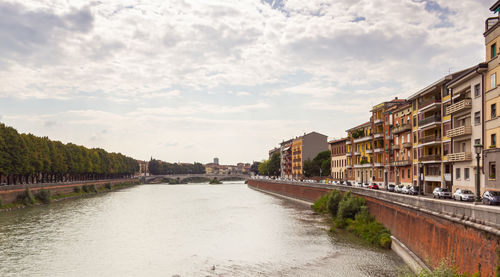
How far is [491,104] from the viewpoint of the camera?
3428 centimetres

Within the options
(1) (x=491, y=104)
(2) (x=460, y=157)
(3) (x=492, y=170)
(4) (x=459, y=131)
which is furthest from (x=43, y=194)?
(1) (x=491, y=104)

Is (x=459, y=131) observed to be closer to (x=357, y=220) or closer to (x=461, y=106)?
(x=461, y=106)

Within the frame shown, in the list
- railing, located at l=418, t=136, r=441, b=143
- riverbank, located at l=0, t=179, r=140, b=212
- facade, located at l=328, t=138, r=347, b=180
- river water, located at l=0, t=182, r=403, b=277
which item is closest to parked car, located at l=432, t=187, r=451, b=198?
river water, located at l=0, t=182, r=403, b=277

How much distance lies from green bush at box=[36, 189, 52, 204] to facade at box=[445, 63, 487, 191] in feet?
213

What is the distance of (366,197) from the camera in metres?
44.4

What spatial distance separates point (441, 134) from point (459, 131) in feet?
27.0

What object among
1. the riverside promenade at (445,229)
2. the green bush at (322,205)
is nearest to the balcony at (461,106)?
the riverside promenade at (445,229)

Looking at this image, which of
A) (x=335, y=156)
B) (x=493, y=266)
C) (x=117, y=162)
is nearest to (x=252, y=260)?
(x=493, y=266)

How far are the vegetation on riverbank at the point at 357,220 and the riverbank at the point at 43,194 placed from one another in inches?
1824

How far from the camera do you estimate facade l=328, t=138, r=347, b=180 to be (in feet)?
307

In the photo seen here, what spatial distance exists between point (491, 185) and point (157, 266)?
2613 centimetres

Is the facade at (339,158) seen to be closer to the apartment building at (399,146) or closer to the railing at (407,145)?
the apartment building at (399,146)

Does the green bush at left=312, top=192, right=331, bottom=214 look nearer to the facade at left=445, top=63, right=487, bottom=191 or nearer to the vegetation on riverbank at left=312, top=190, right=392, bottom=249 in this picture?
the vegetation on riverbank at left=312, top=190, right=392, bottom=249

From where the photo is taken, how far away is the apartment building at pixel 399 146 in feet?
196
